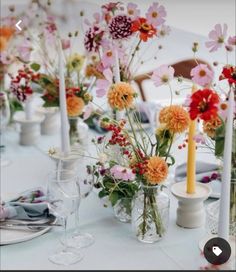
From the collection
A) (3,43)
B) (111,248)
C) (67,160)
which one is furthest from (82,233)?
(3,43)

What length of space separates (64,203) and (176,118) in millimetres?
300

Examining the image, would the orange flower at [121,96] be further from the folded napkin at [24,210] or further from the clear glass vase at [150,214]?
the folded napkin at [24,210]

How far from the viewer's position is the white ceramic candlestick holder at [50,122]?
6.56ft

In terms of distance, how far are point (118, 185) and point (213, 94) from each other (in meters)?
0.38

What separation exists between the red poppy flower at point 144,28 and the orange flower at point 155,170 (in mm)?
281

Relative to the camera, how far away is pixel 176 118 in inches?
Result: 45.4

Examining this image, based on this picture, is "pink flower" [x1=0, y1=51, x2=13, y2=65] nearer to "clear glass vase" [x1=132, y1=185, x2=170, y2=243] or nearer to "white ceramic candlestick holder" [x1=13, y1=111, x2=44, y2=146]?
"white ceramic candlestick holder" [x1=13, y1=111, x2=44, y2=146]

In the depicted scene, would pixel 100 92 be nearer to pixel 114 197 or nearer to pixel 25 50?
pixel 114 197

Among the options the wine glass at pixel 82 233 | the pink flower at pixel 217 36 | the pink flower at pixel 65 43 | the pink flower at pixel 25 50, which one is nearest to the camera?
the pink flower at pixel 217 36

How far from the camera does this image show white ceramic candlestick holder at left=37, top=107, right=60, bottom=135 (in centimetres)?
200

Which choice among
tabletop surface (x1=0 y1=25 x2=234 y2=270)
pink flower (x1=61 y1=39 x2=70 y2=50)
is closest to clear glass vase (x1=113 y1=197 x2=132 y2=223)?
tabletop surface (x1=0 y1=25 x2=234 y2=270)

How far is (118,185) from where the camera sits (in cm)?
128

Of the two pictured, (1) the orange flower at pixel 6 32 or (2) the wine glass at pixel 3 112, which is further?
(1) the orange flower at pixel 6 32

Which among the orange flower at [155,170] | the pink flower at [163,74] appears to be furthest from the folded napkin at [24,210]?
the pink flower at [163,74]
